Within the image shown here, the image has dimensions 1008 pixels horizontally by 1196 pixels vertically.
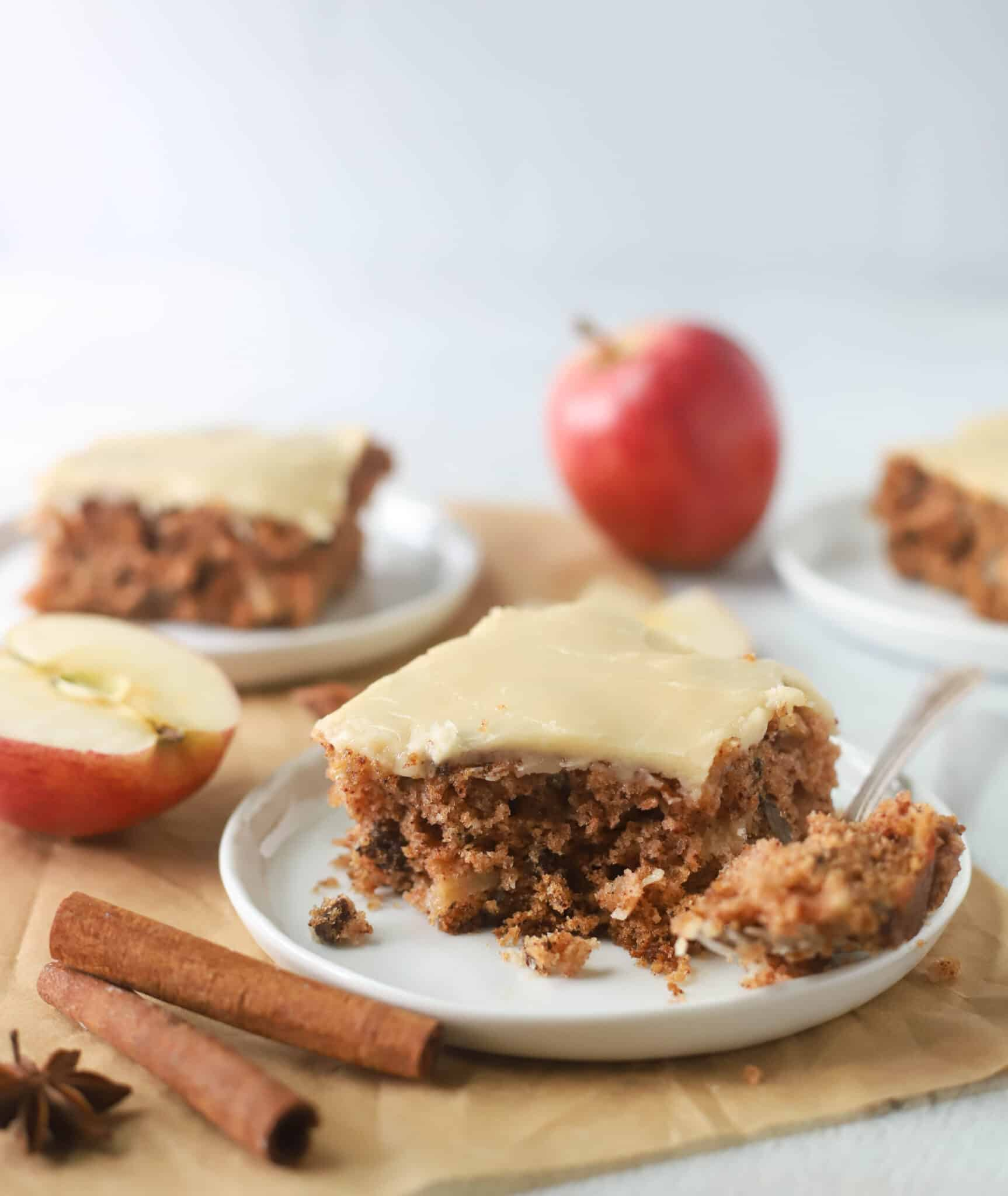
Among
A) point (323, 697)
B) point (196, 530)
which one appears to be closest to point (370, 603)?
point (196, 530)

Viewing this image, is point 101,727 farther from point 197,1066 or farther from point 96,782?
point 197,1066

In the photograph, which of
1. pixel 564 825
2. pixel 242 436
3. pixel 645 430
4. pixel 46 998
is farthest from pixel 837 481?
pixel 46 998

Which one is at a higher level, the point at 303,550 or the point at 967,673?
the point at 967,673

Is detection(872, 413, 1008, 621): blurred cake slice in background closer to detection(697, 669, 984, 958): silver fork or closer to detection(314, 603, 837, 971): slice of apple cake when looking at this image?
detection(697, 669, 984, 958): silver fork

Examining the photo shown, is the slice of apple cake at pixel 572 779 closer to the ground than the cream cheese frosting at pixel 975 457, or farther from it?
closer to the ground

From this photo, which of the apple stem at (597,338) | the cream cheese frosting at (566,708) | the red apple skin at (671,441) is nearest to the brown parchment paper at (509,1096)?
the cream cheese frosting at (566,708)

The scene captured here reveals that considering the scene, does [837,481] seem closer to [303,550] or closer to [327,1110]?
[303,550]

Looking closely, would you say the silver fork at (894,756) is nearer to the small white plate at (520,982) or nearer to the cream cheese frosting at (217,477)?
the small white plate at (520,982)
